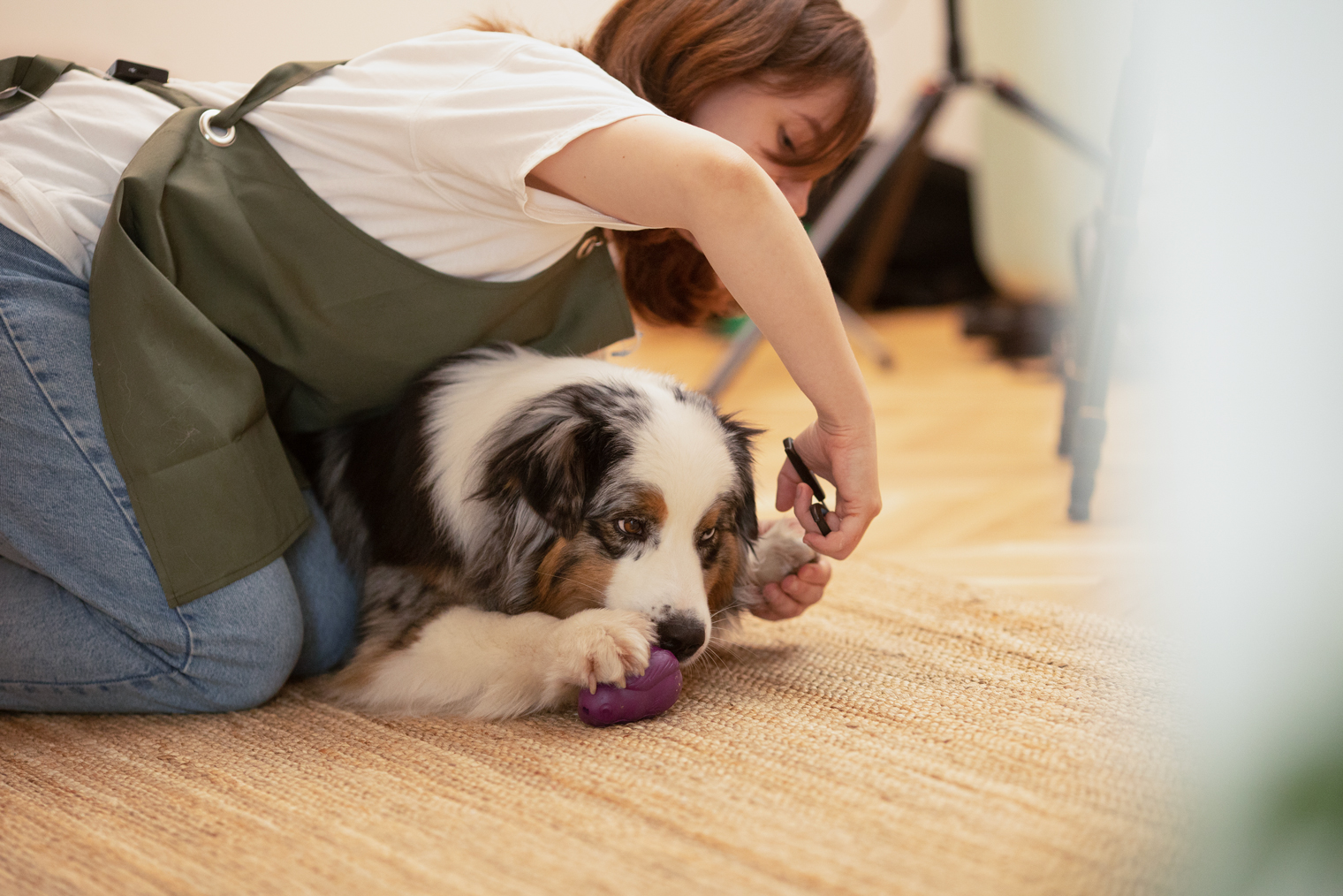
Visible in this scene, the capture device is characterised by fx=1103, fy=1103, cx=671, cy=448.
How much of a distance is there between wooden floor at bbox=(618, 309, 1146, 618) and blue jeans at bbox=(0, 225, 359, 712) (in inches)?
30.8

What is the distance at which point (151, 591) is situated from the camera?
1.38 meters

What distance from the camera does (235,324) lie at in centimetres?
148

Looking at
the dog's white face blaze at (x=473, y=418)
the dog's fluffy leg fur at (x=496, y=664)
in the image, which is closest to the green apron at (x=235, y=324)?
the dog's white face blaze at (x=473, y=418)

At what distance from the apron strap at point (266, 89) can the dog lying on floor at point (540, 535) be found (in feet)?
1.41

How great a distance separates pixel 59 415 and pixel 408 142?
54 centimetres

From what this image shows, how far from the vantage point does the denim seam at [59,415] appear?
133 cm

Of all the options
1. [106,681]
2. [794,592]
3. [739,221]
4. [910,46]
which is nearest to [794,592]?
[794,592]

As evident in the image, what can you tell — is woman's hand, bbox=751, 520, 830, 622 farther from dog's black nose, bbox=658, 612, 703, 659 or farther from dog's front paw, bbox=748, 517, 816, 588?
dog's black nose, bbox=658, 612, 703, 659

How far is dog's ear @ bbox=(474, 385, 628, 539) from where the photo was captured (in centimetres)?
136

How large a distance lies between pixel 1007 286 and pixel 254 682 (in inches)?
190

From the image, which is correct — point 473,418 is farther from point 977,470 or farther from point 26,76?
point 977,470

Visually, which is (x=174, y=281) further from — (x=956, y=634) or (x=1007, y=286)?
(x=1007, y=286)

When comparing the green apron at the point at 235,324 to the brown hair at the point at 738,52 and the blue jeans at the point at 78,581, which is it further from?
the brown hair at the point at 738,52

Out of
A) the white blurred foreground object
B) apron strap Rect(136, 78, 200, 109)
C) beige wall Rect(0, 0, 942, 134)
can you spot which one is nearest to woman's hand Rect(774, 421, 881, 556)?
the white blurred foreground object
